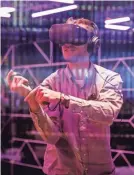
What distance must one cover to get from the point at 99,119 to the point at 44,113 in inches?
10.2

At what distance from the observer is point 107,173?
1604 mm

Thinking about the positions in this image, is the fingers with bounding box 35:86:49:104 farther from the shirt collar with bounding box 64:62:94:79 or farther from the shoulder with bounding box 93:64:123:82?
the shoulder with bounding box 93:64:123:82

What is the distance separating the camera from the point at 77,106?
1544 mm

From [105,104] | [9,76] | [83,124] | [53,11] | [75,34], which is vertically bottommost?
[83,124]

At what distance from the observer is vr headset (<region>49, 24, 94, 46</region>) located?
61.1 inches

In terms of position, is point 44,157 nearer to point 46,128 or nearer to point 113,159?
point 46,128

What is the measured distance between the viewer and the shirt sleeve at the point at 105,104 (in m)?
1.53

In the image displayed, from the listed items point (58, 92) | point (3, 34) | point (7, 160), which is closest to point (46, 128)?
point (58, 92)

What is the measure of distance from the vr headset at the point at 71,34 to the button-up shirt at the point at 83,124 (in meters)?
0.13

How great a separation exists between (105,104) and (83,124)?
150 mm

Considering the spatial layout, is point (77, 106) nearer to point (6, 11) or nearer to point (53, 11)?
point (53, 11)

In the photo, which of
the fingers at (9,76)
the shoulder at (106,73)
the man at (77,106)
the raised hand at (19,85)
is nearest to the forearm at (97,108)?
the man at (77,106)

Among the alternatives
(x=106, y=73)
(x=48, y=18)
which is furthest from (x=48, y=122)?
(x=48, y=18)

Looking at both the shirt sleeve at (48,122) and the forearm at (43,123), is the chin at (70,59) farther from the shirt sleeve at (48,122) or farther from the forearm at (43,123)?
the forearm at (43,123)
